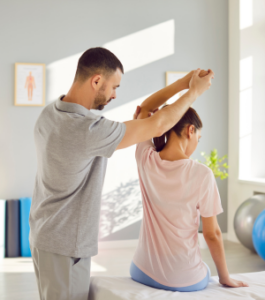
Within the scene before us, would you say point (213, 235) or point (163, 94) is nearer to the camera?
point (213, 235)

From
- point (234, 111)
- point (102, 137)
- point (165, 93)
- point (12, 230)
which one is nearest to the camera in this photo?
point (102, 137)

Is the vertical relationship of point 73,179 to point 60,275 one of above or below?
above

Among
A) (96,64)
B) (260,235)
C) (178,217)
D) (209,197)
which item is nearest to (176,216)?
(178,217)

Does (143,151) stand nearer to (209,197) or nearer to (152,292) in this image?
(209,197)

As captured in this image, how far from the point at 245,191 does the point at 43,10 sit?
3.28 meters

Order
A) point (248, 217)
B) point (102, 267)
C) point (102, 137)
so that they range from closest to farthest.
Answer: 1. point (102, 137)
2. point (102, 267)
3. point (248, 217)

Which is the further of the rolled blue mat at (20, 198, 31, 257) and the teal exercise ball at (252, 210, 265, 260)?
the rolled blue mat at (20, 198, 31, 257)

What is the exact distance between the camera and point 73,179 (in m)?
1.46

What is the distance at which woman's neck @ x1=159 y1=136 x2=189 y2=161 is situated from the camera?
64.7 inches

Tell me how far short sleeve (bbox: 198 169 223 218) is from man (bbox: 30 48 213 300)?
0.27m

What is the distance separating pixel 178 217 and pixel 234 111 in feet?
12.1

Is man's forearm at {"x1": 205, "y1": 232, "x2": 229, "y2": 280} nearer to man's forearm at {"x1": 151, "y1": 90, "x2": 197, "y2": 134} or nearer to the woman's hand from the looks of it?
the woman's hand

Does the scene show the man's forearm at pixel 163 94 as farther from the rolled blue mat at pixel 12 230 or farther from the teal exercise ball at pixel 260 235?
the rolled blue mat at pixel 12 230

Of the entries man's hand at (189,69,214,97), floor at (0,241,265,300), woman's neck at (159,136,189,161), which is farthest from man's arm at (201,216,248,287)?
floor at (0,241,265,300)
